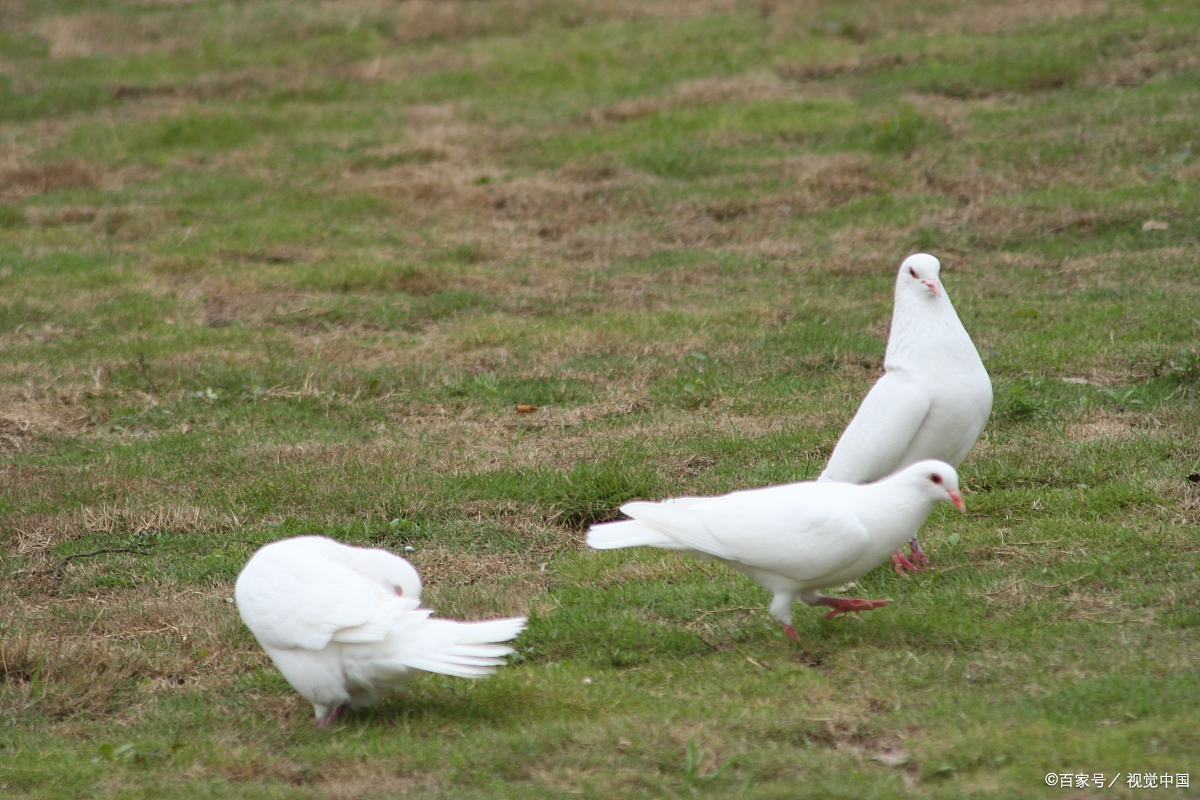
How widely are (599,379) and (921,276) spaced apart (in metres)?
3.18

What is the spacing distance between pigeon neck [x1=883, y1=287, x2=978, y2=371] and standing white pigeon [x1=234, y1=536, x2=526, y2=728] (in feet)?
7.42

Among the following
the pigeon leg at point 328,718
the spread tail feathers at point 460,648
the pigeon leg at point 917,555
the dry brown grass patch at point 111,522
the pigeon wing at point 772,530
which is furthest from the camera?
the dry brown grass patch at point 111,522

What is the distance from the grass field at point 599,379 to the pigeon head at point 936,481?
0.51 metres

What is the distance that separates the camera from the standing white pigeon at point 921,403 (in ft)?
17.0

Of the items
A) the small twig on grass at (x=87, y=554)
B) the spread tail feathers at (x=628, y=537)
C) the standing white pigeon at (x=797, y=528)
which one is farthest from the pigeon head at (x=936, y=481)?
the small twig on grass at (x=87, y=554)

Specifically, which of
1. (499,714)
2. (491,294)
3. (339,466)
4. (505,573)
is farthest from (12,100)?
(499,714)

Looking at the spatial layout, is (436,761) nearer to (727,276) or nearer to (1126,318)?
(1126,318)

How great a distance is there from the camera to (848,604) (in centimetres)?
462

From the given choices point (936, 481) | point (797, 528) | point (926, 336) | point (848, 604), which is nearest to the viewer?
point (797, 528)

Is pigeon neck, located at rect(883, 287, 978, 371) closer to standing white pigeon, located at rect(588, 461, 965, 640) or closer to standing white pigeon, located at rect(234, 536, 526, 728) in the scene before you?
standing white pigeon, located at rect(588, 461, 965, 640)

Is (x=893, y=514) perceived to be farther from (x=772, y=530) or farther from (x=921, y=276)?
(x=921, y=276)

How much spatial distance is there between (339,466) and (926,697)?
12.4ft

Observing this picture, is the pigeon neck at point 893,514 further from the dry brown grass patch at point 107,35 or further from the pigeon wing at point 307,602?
the dry brown grass patch at point 107,35

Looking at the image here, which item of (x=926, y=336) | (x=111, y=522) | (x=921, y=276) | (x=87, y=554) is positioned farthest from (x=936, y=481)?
(x=111, y=522)
